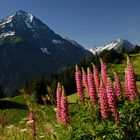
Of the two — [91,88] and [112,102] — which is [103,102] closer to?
[112,102]

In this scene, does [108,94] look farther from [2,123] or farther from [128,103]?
[2,123]

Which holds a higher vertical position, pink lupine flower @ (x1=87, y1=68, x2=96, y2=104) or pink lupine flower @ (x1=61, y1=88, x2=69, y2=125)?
pink lupine flower @ (x1=87, y1=68, x2=96, y2=104)

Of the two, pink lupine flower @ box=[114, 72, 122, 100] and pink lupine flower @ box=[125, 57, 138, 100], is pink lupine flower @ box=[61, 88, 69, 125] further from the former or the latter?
pink lupine flower @ box=[125, 57, 138, 100]

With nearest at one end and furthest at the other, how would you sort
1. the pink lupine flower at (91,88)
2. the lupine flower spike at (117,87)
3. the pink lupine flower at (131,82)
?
the pink lupine flower at (131,82) → the lupine flower spike at (117,87) → the pink lupine flower at (91,88)

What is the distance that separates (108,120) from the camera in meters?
11.0

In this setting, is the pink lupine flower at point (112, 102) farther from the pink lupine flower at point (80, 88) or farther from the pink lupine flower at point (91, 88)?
the pink lupine flower at point (80, 88)

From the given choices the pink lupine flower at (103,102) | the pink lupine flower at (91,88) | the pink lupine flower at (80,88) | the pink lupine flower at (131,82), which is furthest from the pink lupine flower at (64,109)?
the pink lupine flower at (131,82)

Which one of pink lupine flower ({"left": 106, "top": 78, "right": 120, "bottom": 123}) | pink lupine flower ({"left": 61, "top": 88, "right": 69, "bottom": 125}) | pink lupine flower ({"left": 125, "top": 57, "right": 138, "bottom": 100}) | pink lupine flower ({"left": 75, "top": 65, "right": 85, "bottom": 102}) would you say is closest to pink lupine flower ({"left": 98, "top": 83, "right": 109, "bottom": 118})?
pink lupine flower ({"left": 106, "top": 78, "right": 120, "bottom": 123})

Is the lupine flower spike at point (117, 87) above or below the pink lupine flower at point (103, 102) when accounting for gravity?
above

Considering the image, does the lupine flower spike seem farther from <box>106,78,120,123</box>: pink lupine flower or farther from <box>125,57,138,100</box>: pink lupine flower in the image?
<box>106,78,120,123</box>: pink lupine flower

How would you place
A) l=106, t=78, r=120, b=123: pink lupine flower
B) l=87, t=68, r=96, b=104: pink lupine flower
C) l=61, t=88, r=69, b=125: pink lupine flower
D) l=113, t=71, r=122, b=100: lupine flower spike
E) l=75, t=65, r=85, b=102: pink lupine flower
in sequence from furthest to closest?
l=75, t=65, r=85, b=102: pink lupine flower
l=87, t=68, r=96, b=104: pink lupine flower
l=113, t=71, r=122, b=100: lupine flower spike
l=61, t=88, r=69, b=125: pink lupine flower
l=106, t=78, r=120, b=123: pink lupine flower

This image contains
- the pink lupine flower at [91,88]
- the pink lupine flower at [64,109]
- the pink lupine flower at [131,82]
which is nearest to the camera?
the pink lupine flower at [131,82]

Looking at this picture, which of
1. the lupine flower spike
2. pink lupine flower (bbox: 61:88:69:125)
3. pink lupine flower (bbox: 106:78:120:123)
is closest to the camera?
pink lupine flower (bbox: 106:78:120:123)

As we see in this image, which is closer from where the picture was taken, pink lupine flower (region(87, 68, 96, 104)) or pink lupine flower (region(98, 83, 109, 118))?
pink lupine flower (region(98, 83, 109, 118))
